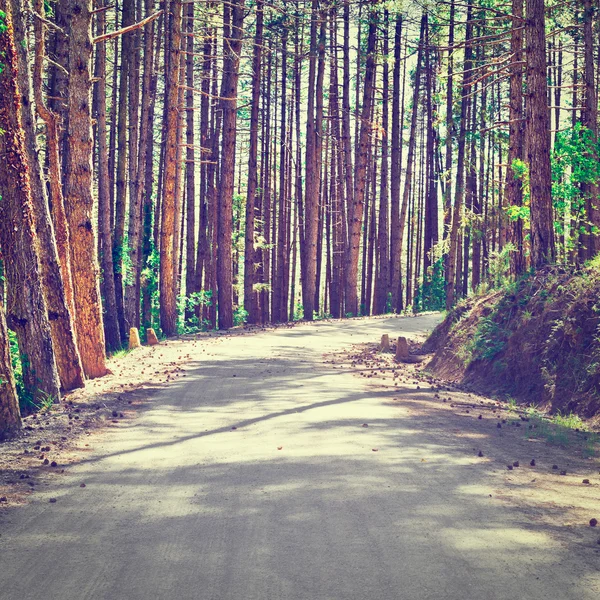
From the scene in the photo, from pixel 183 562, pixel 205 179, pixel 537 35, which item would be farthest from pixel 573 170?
pixel 205 179

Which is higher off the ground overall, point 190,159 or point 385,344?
point 190,159

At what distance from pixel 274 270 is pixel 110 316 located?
21120mm

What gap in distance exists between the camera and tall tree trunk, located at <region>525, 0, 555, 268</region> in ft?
45.2

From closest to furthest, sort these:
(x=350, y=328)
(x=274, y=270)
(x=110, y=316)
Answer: (x=110, y=316)
(x=350, y=328)
(x=274, y=270)

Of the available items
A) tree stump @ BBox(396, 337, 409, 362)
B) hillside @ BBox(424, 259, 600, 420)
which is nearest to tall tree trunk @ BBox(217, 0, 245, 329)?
tree stump @ BBox(396, 337, 409, 362)

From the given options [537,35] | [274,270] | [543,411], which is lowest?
[543,411]

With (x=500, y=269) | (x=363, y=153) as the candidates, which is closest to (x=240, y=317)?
(x=363, y=153)

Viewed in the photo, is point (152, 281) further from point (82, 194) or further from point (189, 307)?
point (82, 194)

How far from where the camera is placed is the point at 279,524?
17.6ft

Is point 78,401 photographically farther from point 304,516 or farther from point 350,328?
point 350,328

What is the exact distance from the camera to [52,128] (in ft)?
43.8

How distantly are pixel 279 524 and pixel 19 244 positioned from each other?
6477 mm

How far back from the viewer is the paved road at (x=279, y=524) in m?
4.31

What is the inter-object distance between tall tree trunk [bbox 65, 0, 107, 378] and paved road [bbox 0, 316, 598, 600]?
4941 mm
